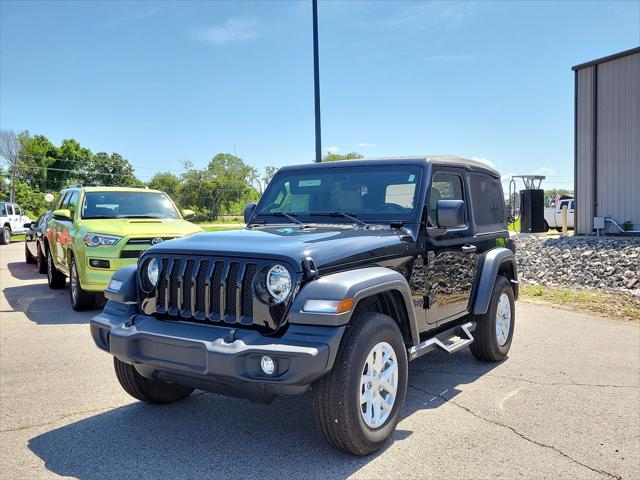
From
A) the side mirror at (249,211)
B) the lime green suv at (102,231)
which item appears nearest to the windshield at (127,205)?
the lime green suv at (102,231)

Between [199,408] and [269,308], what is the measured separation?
1541 millimetres

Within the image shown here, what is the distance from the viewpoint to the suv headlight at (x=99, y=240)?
7877 mm

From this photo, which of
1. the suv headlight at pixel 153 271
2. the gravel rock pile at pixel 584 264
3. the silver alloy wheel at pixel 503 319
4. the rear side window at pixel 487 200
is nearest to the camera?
the suv headlight at pixel 153 271

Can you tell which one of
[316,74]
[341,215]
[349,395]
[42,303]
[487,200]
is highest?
[316,74]

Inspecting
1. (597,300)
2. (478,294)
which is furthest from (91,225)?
(597,300)

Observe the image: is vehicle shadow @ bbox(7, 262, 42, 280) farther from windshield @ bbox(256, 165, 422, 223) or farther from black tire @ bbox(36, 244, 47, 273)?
windshield @ bbox(256, 165, 422, 223)

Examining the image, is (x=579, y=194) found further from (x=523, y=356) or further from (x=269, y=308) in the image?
(x=269, y=308)

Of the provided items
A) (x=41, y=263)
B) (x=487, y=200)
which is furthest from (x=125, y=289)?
(x=41, y=263)

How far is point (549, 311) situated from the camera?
859cm

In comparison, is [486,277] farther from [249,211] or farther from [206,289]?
[206,289]

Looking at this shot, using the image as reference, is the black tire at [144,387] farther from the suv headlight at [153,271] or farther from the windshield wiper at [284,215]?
the windshield wiper at [284,215]

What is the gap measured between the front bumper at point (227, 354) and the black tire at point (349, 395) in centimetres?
14

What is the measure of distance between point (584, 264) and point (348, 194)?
976 cm

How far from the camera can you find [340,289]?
3.20 meters
